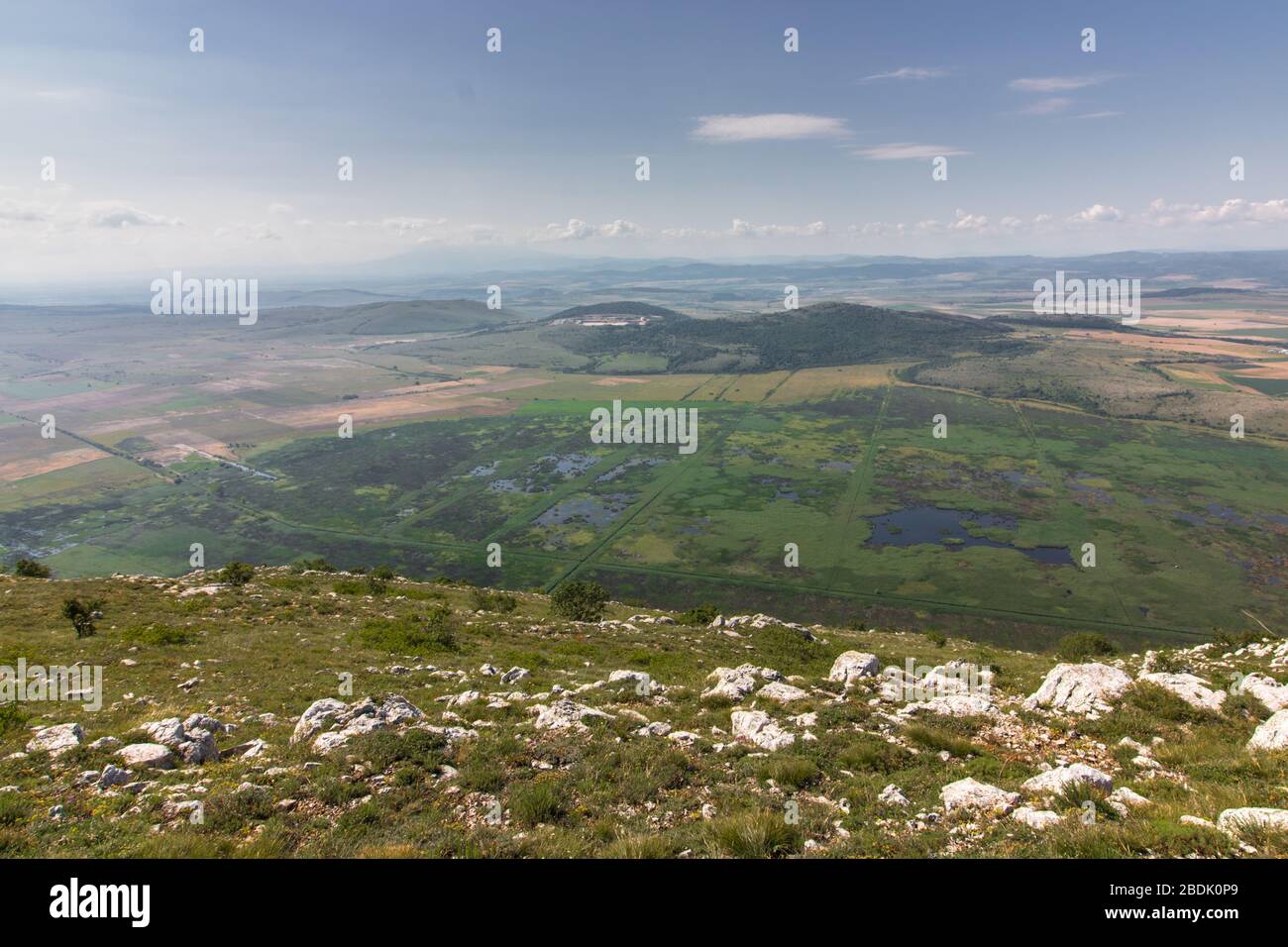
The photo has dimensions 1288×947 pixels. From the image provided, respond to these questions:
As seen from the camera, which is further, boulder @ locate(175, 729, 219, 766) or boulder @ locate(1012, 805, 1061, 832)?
boulder @ locate(175, 729, 219, 766)

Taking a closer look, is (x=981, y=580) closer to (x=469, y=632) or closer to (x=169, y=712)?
(x=469, y=632)

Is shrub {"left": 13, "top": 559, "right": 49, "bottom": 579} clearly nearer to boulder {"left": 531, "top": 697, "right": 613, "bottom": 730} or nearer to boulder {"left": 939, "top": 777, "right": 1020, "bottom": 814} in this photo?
boulder {"left": 531, "top": 697, "right": 613, "bottom": 730}

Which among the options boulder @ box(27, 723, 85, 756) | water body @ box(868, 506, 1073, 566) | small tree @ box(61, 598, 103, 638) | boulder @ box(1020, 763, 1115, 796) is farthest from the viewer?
water body @ box(868, 506, 1073, 566)

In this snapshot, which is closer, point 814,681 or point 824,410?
point 814,681

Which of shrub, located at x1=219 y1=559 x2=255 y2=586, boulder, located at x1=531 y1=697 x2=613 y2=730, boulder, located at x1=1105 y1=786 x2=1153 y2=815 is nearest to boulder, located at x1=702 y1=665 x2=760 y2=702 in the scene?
boulder, located at x1=531 y1=697 x2=613 y2=730

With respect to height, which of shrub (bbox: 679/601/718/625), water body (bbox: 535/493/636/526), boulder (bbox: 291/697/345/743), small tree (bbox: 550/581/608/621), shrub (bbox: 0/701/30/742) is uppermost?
shrub (bbox: 0/701/30/742)
